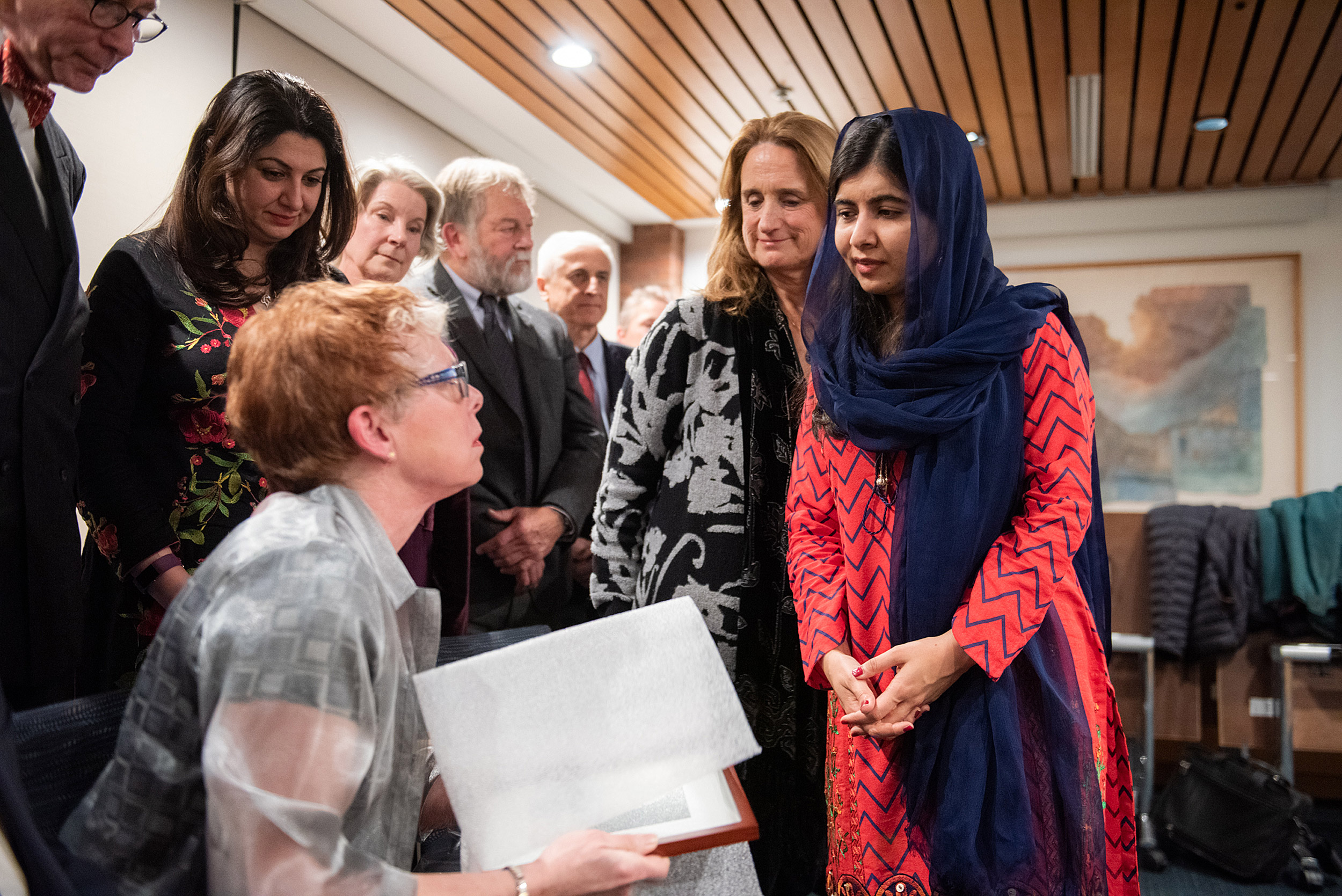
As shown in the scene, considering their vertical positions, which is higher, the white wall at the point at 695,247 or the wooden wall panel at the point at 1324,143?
the wooden wall panel at the point at 1324,143

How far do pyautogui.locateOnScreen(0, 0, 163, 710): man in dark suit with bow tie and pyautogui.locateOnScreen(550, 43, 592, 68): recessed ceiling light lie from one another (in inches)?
116

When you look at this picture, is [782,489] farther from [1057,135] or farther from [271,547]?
[1057,135]

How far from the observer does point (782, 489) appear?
6.44 ft

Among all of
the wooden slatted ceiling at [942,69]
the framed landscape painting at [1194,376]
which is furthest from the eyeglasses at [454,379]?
the framed landscape painting at [1194,376]

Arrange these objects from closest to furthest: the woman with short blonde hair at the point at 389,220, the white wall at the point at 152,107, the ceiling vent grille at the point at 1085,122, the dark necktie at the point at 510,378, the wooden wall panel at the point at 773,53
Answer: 1. the dark necktie at the point at 510,378
2. the woman with short blonde hair at the point at 389,220
3. the white wall at the point at 152,107
4. the wooden wall panel at the point at 773,53
5. the ceiling vent grille at the point at 1085,122

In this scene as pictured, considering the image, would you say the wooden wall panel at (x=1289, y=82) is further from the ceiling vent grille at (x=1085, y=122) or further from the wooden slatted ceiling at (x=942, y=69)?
the ceiling vent grille at (x=1085, y=122)

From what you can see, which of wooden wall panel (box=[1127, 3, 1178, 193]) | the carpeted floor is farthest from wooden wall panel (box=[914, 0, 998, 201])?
the carpeted floor

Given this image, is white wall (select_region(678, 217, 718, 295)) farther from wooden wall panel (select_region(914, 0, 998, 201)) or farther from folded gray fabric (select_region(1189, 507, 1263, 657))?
folded gray fabric (select_region(1189, 507, 1263, 657))

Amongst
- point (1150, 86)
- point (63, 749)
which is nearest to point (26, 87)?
point (63, 749)

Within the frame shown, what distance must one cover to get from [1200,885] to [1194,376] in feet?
12.5

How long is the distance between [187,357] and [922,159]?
4.03 ft

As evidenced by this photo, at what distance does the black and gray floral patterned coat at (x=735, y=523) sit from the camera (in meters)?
1.88

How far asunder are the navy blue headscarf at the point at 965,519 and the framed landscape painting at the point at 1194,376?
17.1 ft

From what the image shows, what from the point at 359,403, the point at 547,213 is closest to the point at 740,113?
the point at 547,213
